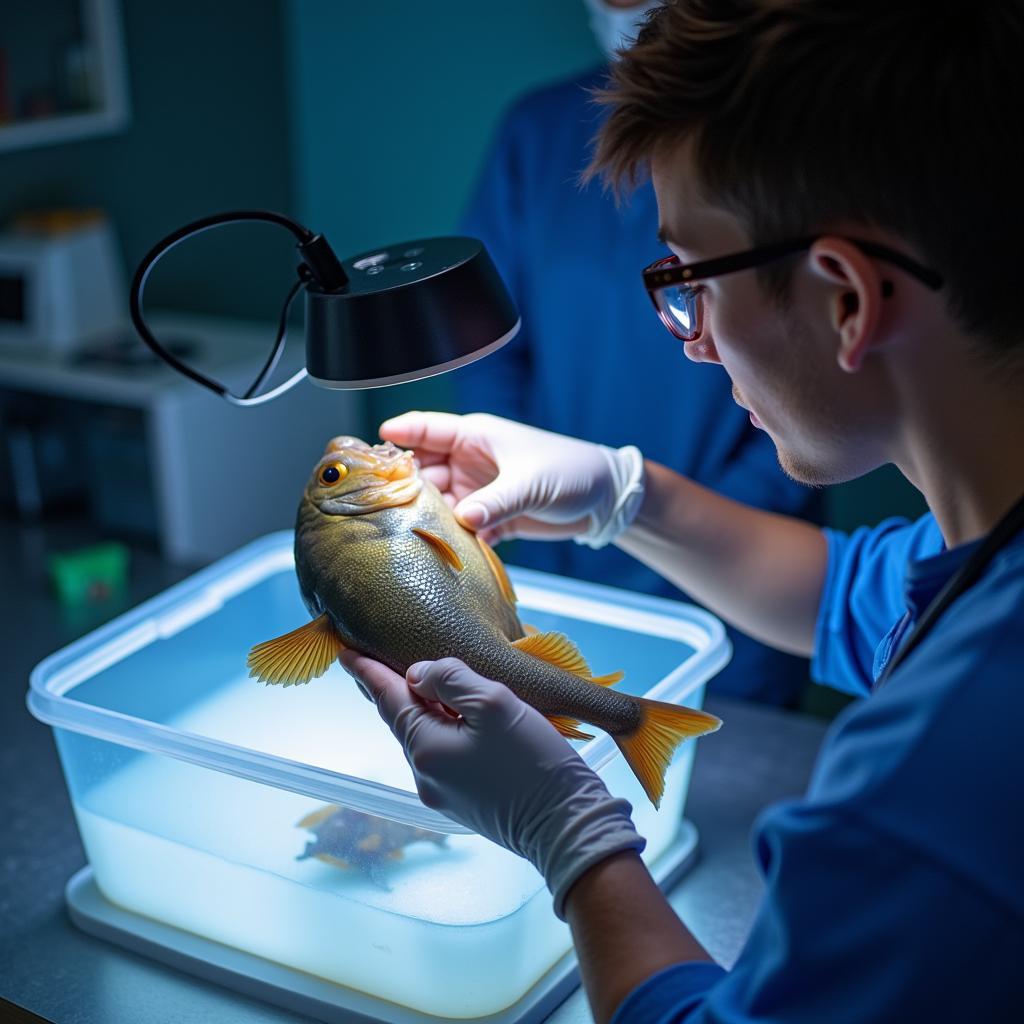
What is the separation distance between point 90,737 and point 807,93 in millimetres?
885

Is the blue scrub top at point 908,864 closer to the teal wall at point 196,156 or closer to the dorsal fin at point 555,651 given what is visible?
the dorsal fin at point 555,651

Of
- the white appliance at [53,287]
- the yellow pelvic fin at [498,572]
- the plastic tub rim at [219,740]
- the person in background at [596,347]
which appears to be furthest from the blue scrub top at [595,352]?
the white appliance at [53,287]

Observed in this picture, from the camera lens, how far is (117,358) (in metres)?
2.88

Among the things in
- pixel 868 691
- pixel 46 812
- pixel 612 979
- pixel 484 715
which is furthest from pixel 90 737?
pixel 868 691

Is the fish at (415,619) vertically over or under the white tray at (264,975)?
over

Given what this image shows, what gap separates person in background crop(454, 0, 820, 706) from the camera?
2207 mm

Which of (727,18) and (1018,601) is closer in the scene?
(1018,601)

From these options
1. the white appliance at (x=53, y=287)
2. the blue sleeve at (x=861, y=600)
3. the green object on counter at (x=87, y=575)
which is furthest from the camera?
the white appliance at (x=53, y=287)

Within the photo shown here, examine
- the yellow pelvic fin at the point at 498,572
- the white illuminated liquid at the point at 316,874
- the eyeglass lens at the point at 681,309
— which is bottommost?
the white illuminated liquid at the point at 316,874

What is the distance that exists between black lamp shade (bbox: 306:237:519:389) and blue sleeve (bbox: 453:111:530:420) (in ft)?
4.11

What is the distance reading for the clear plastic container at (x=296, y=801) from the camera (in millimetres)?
1091

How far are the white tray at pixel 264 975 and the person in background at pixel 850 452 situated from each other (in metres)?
0.24

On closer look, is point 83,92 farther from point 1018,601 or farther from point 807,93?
point 1018,601

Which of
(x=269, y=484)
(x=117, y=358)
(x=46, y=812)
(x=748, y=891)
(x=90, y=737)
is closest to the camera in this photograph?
(x=90, y=737)
